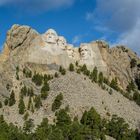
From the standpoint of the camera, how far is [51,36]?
567 ft

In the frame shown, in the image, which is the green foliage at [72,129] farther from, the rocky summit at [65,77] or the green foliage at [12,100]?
the green foliage at [12,100]

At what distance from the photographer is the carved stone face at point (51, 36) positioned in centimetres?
17212

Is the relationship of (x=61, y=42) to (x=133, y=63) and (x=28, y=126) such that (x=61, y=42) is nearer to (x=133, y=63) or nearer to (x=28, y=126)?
(x=133, y=63)

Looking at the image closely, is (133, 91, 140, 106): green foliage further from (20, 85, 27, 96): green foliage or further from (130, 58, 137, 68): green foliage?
(20, 85, 27, 96): green foliage

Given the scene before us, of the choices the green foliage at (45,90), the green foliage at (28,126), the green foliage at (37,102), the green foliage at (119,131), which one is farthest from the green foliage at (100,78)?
the green foliage at (28,126)

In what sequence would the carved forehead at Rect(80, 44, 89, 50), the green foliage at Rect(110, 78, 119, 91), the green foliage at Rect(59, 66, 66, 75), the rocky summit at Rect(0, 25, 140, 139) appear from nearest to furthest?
the rocky summit at Rect(0, 25, 140, 139)
the green foliage at Rect(59, 66, 66, 75)
the green foliage at Rect(110, 78, 119, 91)
the carved forehead at Rect(80, 44, 89, 50)

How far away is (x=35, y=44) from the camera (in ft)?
558

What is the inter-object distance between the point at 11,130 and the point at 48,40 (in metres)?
51.2

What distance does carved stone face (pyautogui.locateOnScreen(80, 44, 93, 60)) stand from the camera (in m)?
179

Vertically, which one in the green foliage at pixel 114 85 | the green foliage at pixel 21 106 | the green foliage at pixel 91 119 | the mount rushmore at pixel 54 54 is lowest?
the green foliage at pixel 91 119

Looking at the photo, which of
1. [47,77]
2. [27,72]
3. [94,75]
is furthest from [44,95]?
[94,75]

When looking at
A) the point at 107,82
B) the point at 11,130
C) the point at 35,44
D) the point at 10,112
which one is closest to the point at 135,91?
the point at 107,82

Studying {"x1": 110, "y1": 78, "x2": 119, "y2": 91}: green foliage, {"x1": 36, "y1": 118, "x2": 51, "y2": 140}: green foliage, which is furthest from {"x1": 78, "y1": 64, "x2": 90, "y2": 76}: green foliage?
{"x1": 36, "y1": 118, "x2": 51, "y2": 140}: green foliage

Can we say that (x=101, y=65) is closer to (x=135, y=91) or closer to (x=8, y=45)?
(x=135, y=91)
